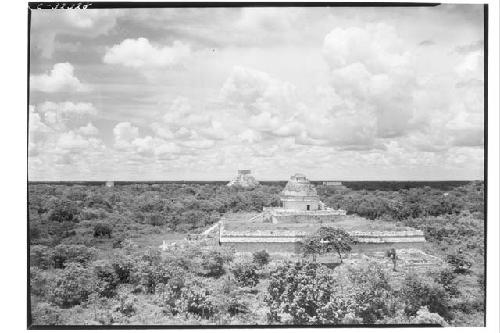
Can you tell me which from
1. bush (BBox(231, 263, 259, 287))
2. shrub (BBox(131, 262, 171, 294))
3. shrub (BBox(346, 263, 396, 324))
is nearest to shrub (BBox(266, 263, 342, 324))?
shrub (BBox(346, 263, 396, 324))

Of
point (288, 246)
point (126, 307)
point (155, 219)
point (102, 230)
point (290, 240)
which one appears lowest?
point (126, 307)

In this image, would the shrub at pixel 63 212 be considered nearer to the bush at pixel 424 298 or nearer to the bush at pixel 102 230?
the bush at pixel 102 230

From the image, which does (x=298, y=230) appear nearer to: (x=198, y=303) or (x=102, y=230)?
(x=198, y=303)

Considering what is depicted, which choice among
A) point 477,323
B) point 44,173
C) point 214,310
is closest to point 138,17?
point 44,173

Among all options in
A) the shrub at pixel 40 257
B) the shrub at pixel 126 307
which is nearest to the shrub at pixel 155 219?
the shrub at pixel 126 307

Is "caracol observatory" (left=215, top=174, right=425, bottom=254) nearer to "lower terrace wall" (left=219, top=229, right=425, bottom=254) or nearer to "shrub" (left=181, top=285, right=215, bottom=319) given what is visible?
"lower terrace wall" (left=219, top=229, right=425, bottom=254)

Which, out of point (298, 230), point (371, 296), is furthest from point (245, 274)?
point (371, 296)
